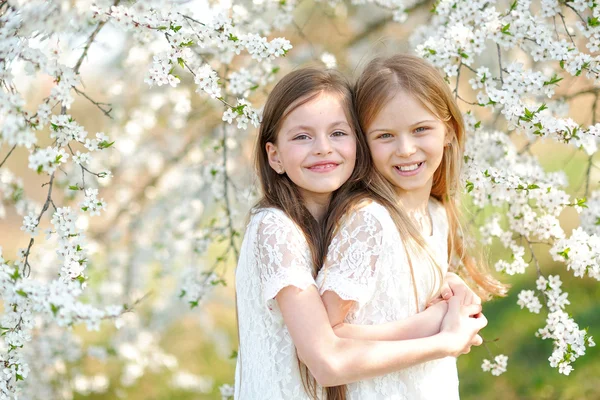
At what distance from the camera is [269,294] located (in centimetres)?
156

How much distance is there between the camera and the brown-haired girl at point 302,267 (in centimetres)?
153

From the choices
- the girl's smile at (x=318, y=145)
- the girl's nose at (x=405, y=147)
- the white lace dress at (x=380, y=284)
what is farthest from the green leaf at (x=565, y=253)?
the girl's smile at (x=318, y=145)

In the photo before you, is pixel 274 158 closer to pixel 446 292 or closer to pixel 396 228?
pixel 396 228

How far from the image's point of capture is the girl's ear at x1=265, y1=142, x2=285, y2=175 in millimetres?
1772

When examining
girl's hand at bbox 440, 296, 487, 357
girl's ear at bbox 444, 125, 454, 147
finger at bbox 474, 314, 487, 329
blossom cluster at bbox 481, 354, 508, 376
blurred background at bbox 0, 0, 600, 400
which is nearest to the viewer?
girl's hand at bbox 440, 296, 487, 357

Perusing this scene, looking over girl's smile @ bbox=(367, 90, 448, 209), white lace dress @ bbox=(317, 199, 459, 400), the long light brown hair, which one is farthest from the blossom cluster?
the long light brown hair

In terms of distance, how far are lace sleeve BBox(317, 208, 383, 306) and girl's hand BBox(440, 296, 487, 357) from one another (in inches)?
9.1

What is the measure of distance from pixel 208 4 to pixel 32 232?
1253 millimetres

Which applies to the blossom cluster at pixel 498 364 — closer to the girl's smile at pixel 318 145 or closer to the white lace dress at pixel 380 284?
the white lace dress at pixel 380 284

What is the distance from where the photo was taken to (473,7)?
2.00 meters

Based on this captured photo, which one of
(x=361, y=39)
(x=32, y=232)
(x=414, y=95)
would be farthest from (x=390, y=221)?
(x=361, y=39)

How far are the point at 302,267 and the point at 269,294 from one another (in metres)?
0.10

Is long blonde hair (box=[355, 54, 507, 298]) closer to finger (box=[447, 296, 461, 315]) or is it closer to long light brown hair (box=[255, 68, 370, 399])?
long light brown hair (box=[255, 68, 370, 399])

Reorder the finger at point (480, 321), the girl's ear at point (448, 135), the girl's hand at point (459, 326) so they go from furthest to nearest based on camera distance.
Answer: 1. the girl's ear at point (448, 135)
2. the finger at point (480, 321)
3. the girl's hand at point (459, 326)
